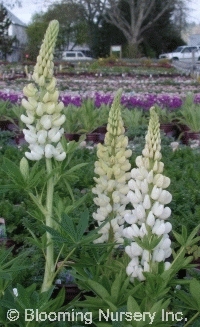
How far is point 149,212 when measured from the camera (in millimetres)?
2020

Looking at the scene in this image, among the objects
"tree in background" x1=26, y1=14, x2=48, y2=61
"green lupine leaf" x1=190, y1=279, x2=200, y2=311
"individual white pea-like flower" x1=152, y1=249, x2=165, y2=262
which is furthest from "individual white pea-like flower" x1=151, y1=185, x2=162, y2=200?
"tree in background" x1=26, y1=14, x2=48, y2=61

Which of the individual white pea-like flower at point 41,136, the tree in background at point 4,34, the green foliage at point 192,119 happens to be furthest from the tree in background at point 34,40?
the individual white pea-like flower at point 41,136

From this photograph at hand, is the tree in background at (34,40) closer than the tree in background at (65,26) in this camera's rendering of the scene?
Yes

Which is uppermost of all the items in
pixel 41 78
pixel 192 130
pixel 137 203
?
pixel 41 78

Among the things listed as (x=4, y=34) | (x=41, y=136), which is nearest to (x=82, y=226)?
(x=41, y=136)

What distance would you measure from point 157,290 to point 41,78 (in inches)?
29.9

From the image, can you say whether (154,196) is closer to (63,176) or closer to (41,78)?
(63,176)

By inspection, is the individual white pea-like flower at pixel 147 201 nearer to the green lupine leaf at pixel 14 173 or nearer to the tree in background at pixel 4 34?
the green lupine leaf at pixel 14 173

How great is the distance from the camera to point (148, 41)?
53.6 m

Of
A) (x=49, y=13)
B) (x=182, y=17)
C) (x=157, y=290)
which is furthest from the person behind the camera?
(x=49, y=13)

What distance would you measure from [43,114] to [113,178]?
1.14 ft

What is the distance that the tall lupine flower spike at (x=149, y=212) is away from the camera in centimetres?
200

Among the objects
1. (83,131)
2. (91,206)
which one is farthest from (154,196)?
(83,131)

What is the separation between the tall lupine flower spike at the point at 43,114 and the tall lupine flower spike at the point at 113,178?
0.53 feet
